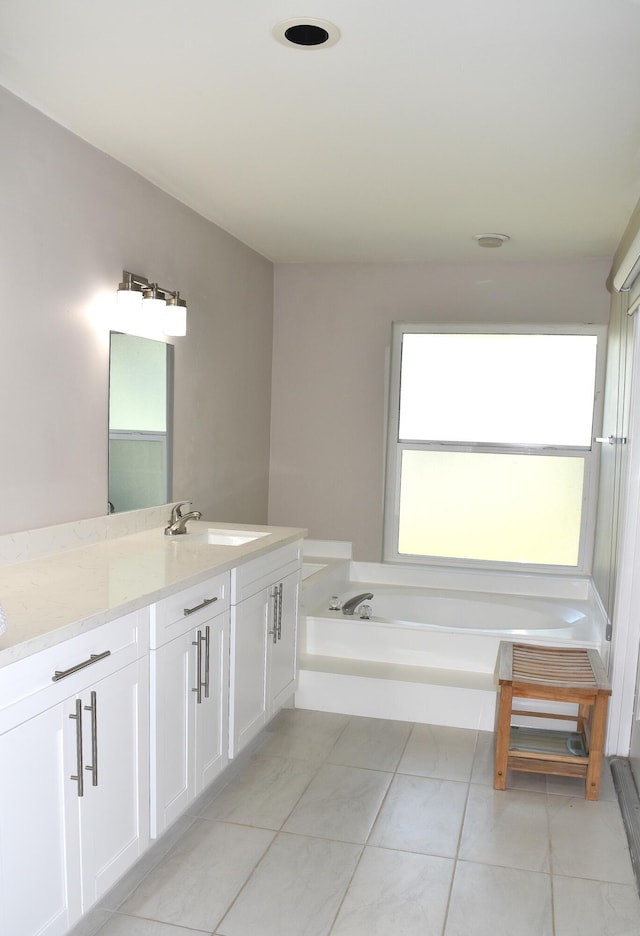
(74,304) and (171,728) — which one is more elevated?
(74,304)

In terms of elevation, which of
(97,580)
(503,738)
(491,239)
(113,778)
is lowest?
(503,738)

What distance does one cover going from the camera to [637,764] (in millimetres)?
2818

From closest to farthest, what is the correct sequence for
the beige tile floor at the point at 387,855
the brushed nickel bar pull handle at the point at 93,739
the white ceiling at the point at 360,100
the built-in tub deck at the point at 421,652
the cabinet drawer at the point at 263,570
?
the brushed nickel bar pull handle at the point at 93,739
the white ceiling at the point at 360,100
the beige tile floor at the point at 387,855
the cabinet drawer at the point at 263,570
the built-in tub deck at the point at 421,652

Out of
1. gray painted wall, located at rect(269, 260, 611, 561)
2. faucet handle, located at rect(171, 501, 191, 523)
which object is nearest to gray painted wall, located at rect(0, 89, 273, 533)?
faucet handle, located at rect(171, 501, 191, 523)

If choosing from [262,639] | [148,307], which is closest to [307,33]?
[148,307]

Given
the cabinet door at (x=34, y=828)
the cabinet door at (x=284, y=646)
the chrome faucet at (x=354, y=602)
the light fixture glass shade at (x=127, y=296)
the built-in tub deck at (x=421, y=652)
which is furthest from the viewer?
the chrome faucet at (x=354, y=602)

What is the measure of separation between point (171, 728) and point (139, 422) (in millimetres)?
1391

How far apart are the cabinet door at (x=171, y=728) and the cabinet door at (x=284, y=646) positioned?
0.75 metres

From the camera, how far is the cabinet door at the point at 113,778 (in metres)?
1.77

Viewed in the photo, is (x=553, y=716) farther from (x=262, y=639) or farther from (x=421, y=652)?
(x=262, y=639)

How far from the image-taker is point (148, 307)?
304 cm

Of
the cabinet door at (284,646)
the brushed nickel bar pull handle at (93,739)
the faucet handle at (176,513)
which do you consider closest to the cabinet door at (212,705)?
the cabinet door at (284,646)

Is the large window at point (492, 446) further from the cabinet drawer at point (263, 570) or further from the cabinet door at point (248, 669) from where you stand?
the cabinet door at point (248, 669)

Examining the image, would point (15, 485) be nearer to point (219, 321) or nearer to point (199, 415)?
point (199, 415)
